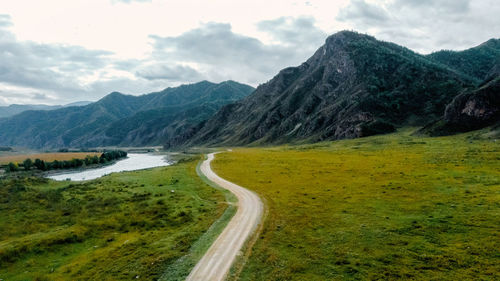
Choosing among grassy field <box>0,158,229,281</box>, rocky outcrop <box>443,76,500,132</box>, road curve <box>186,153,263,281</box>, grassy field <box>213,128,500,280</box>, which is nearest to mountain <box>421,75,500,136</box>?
rocky outcrop <box>443,76,500,132</box>

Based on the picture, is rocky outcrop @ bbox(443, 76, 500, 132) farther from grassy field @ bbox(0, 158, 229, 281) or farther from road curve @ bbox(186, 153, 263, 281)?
grassy field @ bbox(0, 158, 229, 281)

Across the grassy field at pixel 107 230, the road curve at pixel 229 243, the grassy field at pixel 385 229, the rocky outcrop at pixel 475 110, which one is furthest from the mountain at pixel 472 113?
the grassy field at pixel 107 230

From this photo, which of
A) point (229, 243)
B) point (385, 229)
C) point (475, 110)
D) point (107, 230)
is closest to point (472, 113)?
point (475, 110)

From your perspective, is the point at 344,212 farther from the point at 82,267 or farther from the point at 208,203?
the point at 82,267

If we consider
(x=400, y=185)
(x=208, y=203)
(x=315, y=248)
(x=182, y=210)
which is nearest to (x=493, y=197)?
(x=400, y=185)

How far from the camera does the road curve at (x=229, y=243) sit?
21.8 m

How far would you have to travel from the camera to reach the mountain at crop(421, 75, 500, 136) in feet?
426

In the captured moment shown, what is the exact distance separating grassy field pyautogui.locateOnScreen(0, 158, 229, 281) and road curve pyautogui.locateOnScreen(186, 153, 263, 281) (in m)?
1.14

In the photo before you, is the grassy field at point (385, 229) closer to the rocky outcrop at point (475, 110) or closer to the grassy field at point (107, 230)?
the grassy field at point (107, 230)

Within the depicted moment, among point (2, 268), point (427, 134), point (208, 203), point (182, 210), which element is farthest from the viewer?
point (427, 134)

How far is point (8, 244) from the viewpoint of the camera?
31.5 metres

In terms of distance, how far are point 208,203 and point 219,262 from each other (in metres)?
21.3

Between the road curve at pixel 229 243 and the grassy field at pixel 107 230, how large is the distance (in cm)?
114

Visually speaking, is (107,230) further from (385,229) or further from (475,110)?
(475,110)
